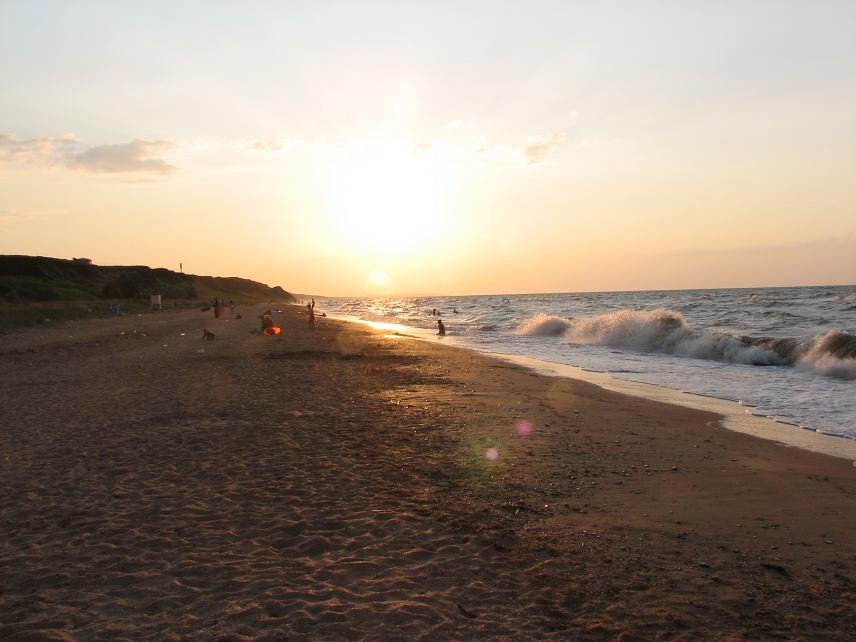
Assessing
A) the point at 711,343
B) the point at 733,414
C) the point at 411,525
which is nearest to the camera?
the point at 411,525

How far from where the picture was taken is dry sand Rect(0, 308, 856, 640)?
15.0ft

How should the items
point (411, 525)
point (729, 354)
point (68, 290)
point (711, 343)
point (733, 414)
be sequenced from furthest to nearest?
point (68, 290) < point (711, 343) < point (729, 354) < point (733, 414) < point (411, 525)

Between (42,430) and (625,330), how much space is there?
27.4 metres

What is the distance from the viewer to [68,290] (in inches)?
2292

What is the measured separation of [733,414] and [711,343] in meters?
13.8

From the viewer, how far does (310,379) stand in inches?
654

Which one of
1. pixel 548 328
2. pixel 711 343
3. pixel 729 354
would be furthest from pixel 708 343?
pixel 548 328

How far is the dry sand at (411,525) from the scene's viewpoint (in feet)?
15.0

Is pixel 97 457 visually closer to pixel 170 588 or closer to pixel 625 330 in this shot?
pixel 170 588

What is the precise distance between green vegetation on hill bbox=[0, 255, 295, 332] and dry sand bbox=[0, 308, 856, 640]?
28.3 metres

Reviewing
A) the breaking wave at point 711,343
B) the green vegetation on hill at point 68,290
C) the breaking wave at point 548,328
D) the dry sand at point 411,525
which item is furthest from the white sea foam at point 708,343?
the green vegetation on hill at point 68,290

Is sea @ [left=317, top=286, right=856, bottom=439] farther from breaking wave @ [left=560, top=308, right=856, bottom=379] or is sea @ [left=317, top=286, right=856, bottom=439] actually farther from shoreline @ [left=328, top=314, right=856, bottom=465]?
shoreline @ [left=328, top=314, right=856, bottom=465]

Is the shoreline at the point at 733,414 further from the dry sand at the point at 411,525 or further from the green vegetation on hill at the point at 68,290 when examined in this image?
the green vegetation on hill at the point at 68,290

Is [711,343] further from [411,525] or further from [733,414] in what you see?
[411,525]
